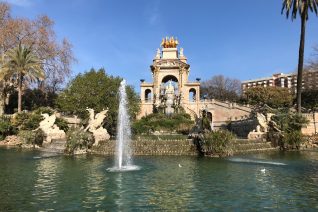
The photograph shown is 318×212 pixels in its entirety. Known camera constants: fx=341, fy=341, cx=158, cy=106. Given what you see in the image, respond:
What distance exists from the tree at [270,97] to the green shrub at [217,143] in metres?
50.0

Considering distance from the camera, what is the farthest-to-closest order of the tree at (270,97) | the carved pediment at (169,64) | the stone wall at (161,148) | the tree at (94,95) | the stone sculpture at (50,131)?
the carved pediment at (169,64) < the tree at (270,97) < the tree at (94,95) < the stone sculpture at (50,131) < the stone wall at (161,148)

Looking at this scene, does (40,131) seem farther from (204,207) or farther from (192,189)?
(204,207)

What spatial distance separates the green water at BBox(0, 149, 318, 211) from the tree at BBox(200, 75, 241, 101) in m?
75.8

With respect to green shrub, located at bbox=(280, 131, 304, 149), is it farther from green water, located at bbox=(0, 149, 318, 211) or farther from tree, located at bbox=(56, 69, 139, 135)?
tree, located at bbox=(56, 69, 139, 135)

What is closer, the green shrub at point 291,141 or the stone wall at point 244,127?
the green shrub at point 291,141

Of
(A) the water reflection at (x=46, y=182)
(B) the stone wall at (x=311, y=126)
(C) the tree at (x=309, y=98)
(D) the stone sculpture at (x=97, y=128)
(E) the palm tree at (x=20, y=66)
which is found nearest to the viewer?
(A) the water reflection at (x=46, y=182)

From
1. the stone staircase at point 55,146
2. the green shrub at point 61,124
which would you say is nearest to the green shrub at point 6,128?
the green shrub at point 61,124

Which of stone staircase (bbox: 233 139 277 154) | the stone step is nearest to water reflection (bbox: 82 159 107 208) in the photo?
stone staircase (bbox: 233 139 277 154)

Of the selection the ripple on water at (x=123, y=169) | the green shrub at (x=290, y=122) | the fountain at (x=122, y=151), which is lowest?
the ripple on water at (x=123, y=169)

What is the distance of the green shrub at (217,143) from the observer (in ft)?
68.7

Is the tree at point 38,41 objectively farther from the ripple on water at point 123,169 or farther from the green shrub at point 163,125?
the ripple on water at point 123,169

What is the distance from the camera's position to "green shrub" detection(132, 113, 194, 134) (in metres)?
48.6

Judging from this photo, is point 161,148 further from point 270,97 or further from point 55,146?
point 270,97

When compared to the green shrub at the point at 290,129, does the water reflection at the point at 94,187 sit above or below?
below
